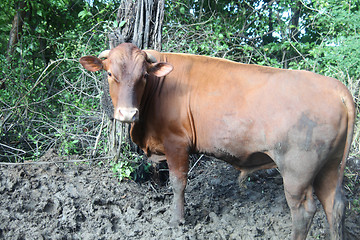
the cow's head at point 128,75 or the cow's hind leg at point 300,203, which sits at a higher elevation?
the cow's head at point 128,75

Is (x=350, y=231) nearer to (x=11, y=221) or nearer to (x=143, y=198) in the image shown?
(x=143, y=198)

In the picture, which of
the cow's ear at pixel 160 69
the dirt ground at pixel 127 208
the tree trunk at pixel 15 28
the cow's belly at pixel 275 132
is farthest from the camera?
the tree trunk at pixel 15 28

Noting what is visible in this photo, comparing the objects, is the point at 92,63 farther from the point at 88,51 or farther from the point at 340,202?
the point at 340,202

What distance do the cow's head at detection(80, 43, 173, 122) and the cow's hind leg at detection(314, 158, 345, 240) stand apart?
2239mm

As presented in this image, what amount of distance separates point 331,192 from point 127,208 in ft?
8.95

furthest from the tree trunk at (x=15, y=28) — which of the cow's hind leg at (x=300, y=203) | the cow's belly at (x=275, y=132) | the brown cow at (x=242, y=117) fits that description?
the cow's hind leg at (x=300, y=203)

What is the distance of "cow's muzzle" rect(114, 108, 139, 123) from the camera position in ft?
12.4

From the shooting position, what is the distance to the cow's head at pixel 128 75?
A: 3.86 meters

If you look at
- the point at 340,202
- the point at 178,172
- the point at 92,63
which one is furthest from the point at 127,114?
the point at 340,202

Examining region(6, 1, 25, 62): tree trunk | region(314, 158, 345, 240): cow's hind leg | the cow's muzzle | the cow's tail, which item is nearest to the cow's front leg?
the cow's muzzle

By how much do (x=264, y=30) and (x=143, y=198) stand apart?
601cm

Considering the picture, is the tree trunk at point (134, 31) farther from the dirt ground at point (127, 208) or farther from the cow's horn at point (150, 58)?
the cow's horn at point (150, 58)

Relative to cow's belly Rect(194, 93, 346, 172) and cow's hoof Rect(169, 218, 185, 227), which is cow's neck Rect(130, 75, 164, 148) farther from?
cow's hoof Rect(169, 218, 185, 227)

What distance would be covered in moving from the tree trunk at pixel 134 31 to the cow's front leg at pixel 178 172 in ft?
4.28
